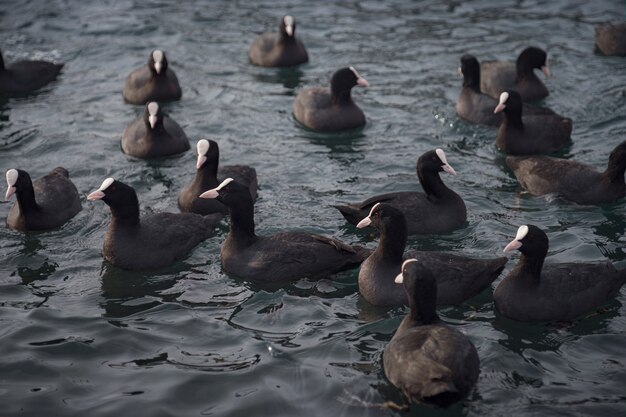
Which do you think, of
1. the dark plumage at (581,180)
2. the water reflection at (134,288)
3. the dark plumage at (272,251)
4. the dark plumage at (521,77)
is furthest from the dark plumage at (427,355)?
the dark plumage at (521,77)

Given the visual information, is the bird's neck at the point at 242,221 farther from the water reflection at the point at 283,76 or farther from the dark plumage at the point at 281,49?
the dark plumage at the point at 281,49

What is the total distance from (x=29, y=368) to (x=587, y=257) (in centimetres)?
670

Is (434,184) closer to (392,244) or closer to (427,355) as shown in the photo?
(392,244)

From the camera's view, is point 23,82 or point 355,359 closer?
point 355,359

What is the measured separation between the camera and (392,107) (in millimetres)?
16516

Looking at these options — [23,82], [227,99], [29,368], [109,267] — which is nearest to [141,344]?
[29,368]

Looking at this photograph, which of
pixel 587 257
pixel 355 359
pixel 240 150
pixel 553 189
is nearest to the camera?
pixel 355 359

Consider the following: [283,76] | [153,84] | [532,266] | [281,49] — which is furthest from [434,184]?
[281,49]

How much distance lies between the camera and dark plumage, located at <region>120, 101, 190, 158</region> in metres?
14.3

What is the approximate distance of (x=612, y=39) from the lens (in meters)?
17.9

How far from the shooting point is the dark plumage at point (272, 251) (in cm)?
1070

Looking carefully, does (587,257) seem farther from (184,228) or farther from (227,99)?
(227,99)

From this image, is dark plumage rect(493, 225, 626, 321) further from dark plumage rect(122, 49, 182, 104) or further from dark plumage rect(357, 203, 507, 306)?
dark plumage rect(122, 49, 182, 104)

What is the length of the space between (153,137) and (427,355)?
762 cm
